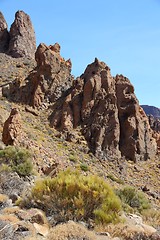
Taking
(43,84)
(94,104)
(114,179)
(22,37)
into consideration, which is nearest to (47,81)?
(43,84)

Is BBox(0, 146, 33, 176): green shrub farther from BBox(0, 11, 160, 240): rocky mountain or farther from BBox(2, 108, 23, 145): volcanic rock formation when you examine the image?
BBox(2, 108, 23, 145): volcanic rock formation

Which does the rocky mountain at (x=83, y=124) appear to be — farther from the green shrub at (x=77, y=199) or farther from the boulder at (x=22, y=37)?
the boulder at (x=22, y=37)

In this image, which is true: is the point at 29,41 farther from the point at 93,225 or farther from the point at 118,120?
the point at 93,225

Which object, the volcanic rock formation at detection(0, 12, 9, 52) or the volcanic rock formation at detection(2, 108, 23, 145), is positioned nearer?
the volcanic rock formation at detection(2, 108, 23, 145)

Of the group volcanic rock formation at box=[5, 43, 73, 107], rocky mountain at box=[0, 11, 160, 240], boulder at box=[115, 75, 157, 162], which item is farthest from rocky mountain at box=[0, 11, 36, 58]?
boulder at box=[115, 75, 157, 162]

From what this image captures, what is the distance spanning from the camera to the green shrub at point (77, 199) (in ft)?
25.0

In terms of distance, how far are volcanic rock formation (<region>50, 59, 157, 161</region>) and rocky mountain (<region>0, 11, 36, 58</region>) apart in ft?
86.5

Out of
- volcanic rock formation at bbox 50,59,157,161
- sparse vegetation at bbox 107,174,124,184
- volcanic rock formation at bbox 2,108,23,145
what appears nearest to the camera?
volcanic rock formation at bbox 2,108,23,145

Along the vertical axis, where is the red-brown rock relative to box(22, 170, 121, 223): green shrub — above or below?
above

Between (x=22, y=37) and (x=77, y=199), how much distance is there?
57.8m

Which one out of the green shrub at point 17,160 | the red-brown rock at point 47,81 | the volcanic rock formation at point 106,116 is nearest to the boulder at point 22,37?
the red-brown rock at point 47,81

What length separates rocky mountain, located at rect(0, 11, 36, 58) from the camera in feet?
191

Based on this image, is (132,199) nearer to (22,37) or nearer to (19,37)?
(19,37)

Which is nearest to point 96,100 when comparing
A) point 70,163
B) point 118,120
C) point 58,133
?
point 118,120
